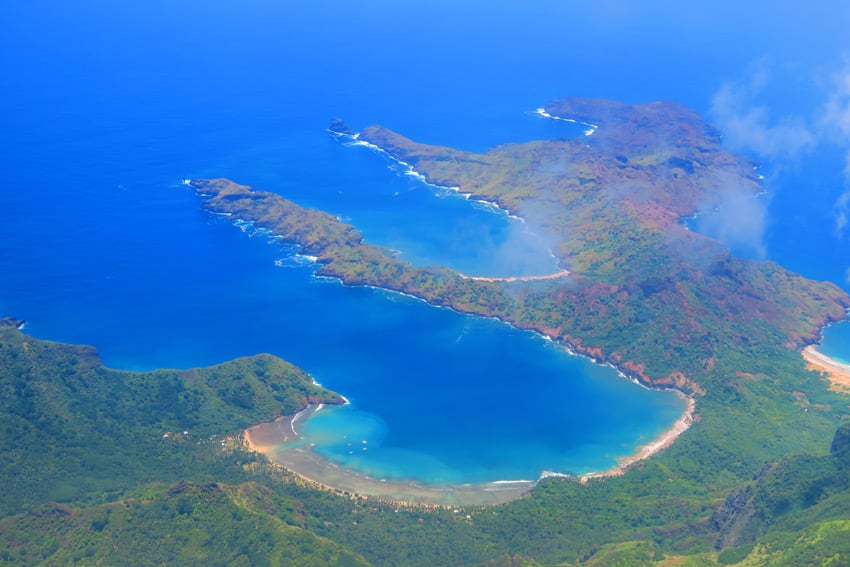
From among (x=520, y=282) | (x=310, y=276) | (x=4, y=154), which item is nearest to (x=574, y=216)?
(x=520, y=282)

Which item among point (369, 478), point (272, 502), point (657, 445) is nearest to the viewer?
point (272, 502)

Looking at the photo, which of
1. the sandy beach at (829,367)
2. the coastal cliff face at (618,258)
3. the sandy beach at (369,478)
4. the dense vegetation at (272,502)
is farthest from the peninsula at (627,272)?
the dense vegetation at (272,502)

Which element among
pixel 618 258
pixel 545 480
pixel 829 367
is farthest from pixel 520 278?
pixel 545 480

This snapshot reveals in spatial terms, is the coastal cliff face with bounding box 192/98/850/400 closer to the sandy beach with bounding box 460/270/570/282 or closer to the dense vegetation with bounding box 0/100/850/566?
the dense vegetation with bounding box 0/100/850/566

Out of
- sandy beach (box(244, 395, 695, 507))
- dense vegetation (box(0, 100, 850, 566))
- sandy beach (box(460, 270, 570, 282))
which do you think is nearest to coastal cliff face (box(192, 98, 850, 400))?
dense vegetation (box(0, 100, 850, 566))

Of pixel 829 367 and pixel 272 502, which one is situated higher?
pixel 829 367

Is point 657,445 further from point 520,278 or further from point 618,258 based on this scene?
point 618,258

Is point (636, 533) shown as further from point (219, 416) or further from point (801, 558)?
point (219, 416)
